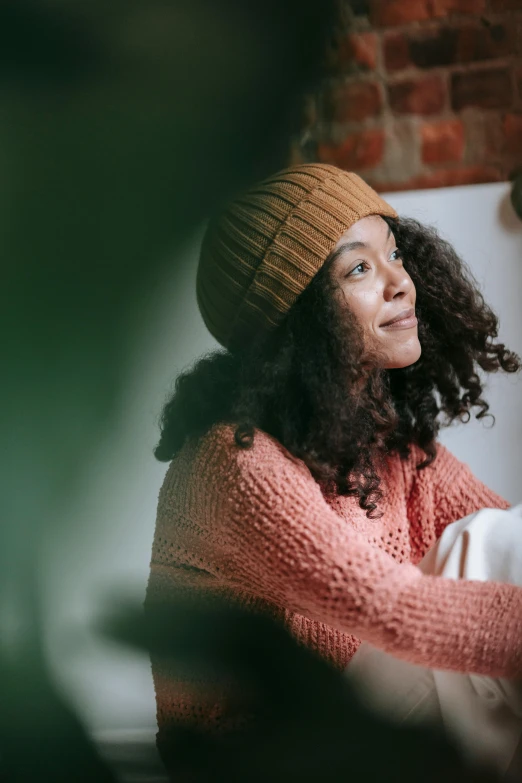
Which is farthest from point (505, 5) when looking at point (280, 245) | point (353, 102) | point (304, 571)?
point (304, 571)

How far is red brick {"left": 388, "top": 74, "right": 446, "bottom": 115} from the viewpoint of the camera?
55cm

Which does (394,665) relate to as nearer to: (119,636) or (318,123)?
(119,636)

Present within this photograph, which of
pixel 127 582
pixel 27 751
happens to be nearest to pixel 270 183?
pixel 127 582

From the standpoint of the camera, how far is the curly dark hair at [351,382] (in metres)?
0.62

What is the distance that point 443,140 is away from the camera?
56 cm

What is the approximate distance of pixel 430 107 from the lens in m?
0.56

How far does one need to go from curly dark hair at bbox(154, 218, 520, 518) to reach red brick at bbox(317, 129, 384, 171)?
3.8 inches

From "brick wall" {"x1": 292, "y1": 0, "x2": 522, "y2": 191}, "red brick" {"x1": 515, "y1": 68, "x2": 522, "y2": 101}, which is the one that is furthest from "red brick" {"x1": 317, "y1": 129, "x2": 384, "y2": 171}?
"red brick" {"x1": 515, "y1": 68, "x2": 522, "y2": 101}

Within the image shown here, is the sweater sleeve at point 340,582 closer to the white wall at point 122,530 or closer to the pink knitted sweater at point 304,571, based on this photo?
the pink knitted sweater at point 304,571

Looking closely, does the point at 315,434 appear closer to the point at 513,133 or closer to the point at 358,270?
the point at 358,270

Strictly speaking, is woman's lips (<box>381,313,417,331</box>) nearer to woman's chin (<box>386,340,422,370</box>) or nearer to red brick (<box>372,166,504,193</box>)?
woman's chin (<box>386,340,422,370</box>)

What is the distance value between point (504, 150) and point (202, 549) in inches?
16.1

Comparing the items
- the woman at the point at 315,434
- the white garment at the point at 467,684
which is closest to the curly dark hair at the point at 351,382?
the woman at the point at 315,434

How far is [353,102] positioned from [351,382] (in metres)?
0.24
